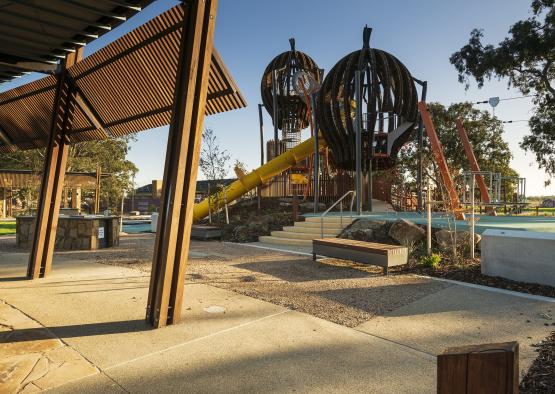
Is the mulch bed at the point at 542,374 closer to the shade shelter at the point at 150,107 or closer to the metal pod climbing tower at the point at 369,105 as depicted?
the shade shelter at the point at 150,107

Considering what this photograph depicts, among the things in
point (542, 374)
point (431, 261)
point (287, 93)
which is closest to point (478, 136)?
point (287, 93)

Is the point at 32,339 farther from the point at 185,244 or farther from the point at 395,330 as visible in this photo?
the point at 395,330

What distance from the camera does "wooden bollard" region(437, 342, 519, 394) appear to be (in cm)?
159

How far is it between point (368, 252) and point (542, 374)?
4.40 metres

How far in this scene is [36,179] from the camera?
22.8m

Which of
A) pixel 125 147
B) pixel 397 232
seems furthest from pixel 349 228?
pixel 125 147

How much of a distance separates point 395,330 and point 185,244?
2.48 metres

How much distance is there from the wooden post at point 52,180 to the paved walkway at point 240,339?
0.88 metres

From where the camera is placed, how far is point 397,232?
9.84 meters

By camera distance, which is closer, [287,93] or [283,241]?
[283,241]

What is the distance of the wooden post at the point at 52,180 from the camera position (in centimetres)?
680

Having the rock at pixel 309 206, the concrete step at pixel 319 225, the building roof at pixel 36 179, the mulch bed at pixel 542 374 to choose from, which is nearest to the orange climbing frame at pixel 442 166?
the concrete step at pixel 319 225

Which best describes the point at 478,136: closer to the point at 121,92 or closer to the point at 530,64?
the point at 530,64

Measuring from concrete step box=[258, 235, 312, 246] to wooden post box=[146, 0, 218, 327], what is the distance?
7.74m
